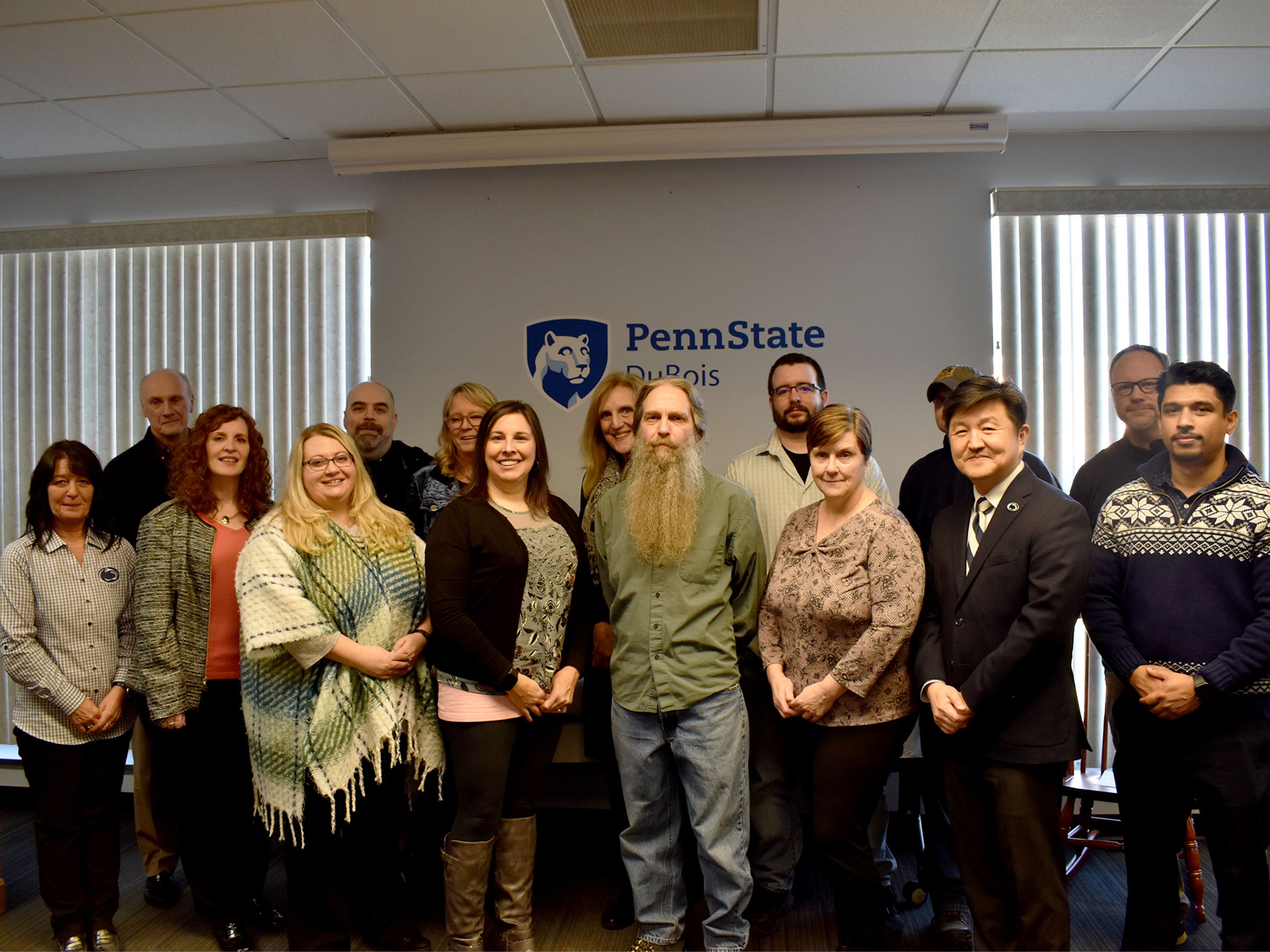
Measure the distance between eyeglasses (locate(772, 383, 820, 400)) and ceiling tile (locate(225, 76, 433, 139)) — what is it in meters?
2.28

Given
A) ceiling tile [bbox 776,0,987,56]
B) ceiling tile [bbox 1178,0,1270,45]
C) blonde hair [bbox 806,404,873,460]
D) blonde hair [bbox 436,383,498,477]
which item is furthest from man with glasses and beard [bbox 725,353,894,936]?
ceiling tile [bbox 1178,0,1270,45]

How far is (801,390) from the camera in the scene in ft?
9.90

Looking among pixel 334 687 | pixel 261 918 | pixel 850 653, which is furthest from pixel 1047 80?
pixel 261 918

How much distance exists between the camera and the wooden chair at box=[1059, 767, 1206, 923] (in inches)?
111

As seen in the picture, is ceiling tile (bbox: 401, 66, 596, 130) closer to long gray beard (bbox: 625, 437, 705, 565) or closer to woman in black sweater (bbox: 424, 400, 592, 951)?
woman in black sweater (bbox: 424, 400, 592, 951)

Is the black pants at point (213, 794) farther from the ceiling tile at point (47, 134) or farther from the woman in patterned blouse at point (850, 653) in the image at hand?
the ceiling tile at point (47, 134)

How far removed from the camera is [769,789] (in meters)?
2.59

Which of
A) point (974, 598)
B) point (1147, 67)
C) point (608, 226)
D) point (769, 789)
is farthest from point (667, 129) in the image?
point (769, 789)

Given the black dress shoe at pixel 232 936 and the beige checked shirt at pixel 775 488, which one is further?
the beige checked shirt at pixel 775 488

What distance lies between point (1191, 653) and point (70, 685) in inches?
136

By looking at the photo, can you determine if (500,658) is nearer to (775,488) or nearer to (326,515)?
(326,515)

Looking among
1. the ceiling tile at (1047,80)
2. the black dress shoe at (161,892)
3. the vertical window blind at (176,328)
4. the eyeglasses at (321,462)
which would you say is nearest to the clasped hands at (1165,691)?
the eyeglasses at (321,462)

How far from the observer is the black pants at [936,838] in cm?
256

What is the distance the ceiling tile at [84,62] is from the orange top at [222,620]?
216cm
